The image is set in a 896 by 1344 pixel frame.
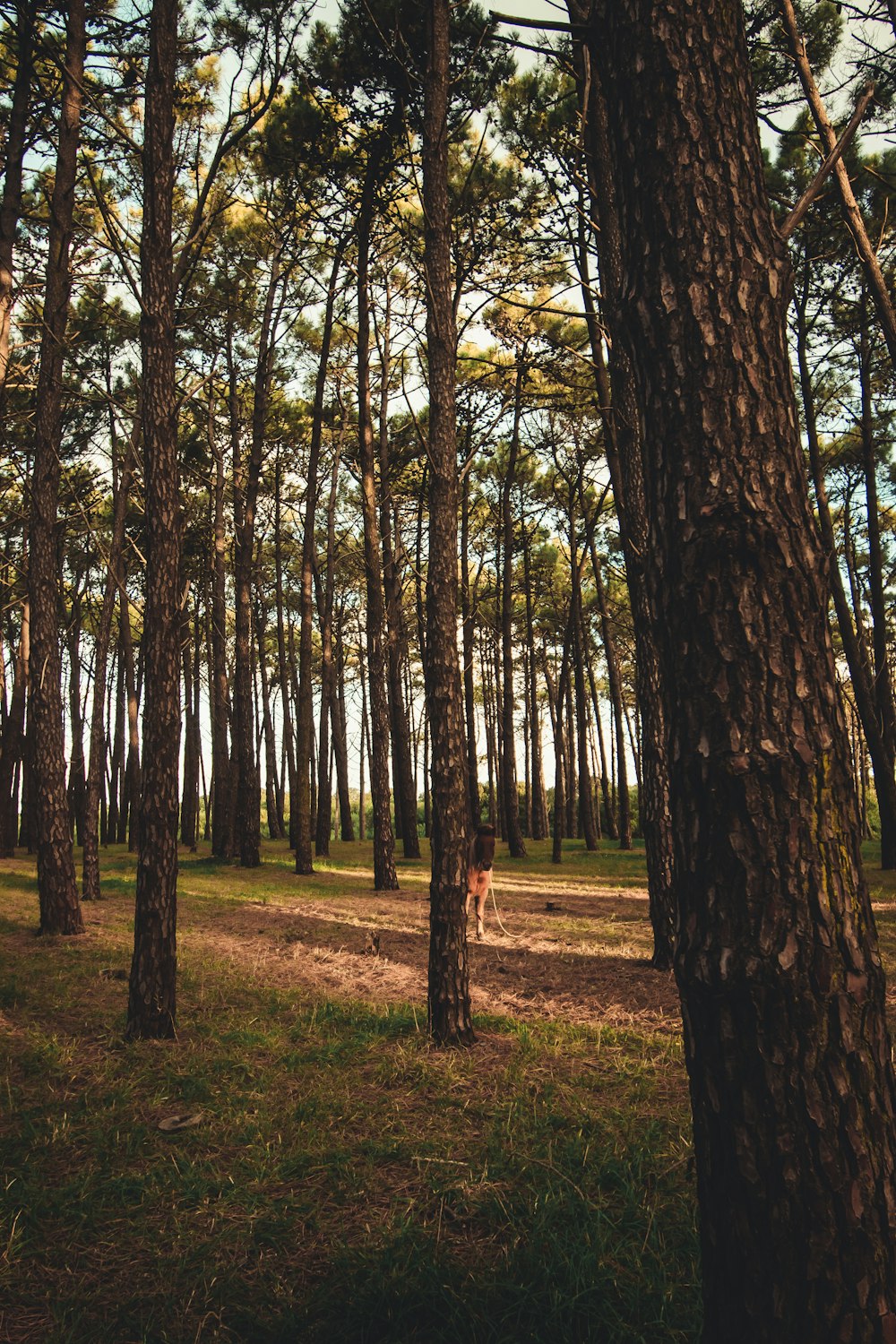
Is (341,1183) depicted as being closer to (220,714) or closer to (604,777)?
(220,714)

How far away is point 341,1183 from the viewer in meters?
3.14

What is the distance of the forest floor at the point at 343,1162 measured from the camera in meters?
2.32

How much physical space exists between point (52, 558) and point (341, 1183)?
7.99m

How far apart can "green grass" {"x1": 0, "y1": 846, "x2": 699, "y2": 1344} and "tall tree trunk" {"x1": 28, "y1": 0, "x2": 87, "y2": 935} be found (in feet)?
10.3

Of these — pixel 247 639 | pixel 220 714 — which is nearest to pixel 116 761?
pixel 220 714

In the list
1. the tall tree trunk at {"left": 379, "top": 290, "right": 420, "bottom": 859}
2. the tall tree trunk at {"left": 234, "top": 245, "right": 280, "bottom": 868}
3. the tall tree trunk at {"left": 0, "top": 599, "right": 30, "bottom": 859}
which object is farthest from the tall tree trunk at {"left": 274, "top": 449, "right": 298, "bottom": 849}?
the tall tree trunk at {"left": 0, "top": 599, "right": 30, "bottom": 859}

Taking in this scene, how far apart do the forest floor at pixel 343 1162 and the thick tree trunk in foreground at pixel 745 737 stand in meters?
1.02

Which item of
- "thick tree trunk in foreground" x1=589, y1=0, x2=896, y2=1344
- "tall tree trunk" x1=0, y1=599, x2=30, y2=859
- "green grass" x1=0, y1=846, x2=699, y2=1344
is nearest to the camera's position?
"thick tree trunk in foreground" x1=589, y1=0, x2=896, y2=1344

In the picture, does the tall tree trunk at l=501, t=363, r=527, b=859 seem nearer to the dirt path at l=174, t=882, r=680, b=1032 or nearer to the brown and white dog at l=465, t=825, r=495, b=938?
the dirt path at l=174, t=882, r=680, b=1032

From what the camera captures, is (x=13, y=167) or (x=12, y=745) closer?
(x=13, y=167)

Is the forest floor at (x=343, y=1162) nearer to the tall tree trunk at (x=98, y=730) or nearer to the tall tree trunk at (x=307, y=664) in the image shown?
the tall tree trunk at (x=98, y=730)

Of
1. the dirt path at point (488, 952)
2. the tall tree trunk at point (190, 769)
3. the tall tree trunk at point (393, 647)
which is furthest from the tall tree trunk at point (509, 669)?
the tall tree trunk at point (190, 769)

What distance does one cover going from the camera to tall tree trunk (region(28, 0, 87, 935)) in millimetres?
8383

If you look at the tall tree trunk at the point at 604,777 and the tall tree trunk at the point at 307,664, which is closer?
the tall tree trunk at the point at 307,664
